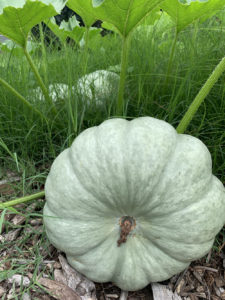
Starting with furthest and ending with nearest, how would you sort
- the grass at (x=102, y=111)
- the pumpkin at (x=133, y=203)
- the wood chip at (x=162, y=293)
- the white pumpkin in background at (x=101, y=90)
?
1. the white pumpkin in background at (x=101, y=90)
2. the grass at (x=102, y=111)
3. the wood chip at (x=162, y=293)
4. the pumpkin at (x=133, y=203)

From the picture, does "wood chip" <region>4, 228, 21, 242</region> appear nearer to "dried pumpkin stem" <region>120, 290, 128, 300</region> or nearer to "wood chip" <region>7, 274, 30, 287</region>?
"wood chip" <region>7, 274, 30, 287</region>

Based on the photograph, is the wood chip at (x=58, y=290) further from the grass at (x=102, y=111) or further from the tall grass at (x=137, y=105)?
the tall grass at (x=137, y=105)

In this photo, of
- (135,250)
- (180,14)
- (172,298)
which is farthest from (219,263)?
(180,14)

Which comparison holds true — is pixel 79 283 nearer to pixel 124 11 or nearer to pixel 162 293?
pixel 162 293

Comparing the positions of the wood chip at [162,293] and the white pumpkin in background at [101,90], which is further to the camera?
the white pumpkin in background at [101,90]

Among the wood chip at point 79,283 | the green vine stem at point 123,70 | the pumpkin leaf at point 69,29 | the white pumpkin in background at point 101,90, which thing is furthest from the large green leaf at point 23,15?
the wood chip at point 79,283

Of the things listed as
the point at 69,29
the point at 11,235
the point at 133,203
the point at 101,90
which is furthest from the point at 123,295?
the point at 69,29
